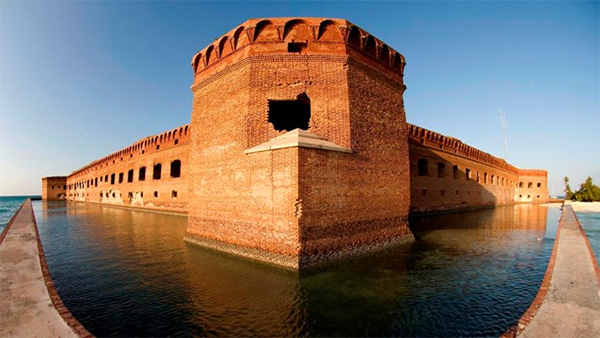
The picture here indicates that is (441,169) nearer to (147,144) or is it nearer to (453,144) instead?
(453,144)

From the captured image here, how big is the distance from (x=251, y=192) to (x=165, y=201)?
17.1 metres

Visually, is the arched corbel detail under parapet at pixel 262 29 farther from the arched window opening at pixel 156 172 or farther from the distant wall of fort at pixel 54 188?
the distant wall of fort at pixel 54 188

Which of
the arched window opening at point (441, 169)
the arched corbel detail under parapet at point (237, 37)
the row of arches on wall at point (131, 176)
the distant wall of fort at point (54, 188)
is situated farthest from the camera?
the distant wall of fort at point (54, 188)

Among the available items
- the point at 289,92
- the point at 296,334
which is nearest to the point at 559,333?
the point at 296,334

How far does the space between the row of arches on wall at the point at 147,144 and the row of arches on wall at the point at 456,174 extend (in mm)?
16983

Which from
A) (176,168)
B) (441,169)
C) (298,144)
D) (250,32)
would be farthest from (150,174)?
(441,169)

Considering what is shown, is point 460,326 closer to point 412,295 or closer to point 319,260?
point 412,295

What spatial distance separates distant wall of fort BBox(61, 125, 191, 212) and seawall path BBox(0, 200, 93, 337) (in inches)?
578

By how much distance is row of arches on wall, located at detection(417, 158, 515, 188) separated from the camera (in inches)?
834

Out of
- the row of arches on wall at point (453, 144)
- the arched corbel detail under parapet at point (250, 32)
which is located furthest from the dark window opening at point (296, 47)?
the row of arches on wall at point (453, 144)

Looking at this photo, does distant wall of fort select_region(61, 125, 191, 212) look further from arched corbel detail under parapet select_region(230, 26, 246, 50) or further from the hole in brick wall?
arched corbel detail under parapet select_region(230, 26, 246, 50)

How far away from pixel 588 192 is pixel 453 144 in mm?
33848

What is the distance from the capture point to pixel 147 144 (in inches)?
1022

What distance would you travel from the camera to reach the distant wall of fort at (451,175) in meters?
20.4
